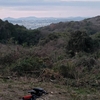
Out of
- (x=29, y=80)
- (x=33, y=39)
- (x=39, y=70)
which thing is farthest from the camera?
(x=33, y=39)

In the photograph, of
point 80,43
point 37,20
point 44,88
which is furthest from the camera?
point 37,20

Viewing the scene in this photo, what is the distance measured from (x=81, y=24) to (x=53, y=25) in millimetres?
5572

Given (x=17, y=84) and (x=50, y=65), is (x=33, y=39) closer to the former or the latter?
(x=50, y=65)

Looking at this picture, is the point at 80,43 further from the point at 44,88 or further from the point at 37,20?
the point at 37,20

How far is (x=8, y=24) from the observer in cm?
2953

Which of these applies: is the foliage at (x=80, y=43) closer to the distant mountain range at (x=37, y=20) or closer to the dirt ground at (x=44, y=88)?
the dirt ground at (x=44, y=88)

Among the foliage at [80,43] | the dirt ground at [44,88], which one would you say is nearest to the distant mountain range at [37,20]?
the foliage at [80,43]

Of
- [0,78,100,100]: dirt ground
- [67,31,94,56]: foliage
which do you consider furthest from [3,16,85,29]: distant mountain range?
[0,78,100,100]: dirt ground

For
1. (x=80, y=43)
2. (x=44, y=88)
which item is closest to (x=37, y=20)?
(x=80, y=43)

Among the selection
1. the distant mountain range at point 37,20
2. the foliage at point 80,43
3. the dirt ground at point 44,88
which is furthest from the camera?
the distant mountain range at point 37,20

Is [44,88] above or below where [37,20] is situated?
below

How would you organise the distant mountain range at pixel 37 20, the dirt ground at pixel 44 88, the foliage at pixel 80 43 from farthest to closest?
the distant mountain range at pixel 37 20 → the foliage at pixel 80 43 → the dirt ground at pixel 44 88

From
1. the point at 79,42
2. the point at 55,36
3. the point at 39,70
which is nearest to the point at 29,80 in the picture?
the point at 39,70

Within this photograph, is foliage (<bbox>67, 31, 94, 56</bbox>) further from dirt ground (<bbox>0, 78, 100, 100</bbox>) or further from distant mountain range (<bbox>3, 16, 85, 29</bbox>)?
distant mountain range (<bbox>3, 16, 85, 29</bbox>)
